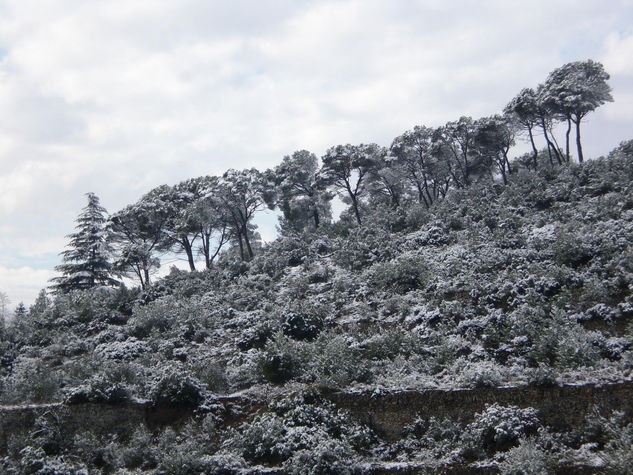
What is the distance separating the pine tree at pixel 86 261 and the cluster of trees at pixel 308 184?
8cm

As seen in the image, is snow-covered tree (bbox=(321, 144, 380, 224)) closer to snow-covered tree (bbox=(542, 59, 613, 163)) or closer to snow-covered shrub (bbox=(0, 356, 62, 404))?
snow-covered tree (bbox=(542, 59, 613, 163))

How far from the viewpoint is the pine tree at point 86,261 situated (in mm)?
37812

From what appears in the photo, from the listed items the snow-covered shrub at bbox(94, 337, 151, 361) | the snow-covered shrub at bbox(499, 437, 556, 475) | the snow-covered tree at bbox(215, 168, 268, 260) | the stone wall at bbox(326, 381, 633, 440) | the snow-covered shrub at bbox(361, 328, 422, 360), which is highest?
the snow-covered tree at bbox(215, 168, 268, 260)

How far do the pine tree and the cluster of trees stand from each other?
8cm

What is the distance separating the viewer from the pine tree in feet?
124

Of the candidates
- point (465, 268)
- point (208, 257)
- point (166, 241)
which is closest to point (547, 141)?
point (465, 268)

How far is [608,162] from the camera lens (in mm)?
29375

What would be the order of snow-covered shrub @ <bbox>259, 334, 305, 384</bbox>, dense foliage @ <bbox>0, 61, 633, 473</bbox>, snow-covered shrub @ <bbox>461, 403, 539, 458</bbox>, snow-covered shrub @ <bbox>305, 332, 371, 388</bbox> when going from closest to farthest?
1. snow-covered shrub @ <bbox>461, 403, 539, 458</bbox>
2. dense foliage @ <bbox>0, 61, 633, 473</bbox>
3. snow-covered shrub @ <bbox>305, 332, 371, 388</bbox>
4. snow-covered shrub @ <bbox>259, 334, 305, 384</bbox>

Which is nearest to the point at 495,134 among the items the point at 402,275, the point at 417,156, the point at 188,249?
the point at 417,156

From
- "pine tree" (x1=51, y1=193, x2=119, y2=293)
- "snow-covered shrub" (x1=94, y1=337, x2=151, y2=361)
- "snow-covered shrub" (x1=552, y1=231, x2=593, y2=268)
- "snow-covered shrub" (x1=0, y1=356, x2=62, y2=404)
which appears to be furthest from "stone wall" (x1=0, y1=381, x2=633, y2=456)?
"pine tree" (x1=51, y1=193, x2=119, y2=293)

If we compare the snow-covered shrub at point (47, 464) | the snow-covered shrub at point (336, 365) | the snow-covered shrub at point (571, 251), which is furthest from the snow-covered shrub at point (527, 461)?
the snow-covered shrub at point (47, 464)

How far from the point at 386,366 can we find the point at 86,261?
30087 mm

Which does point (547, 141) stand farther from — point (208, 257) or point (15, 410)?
point (15, 410)

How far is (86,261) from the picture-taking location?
38062mm
